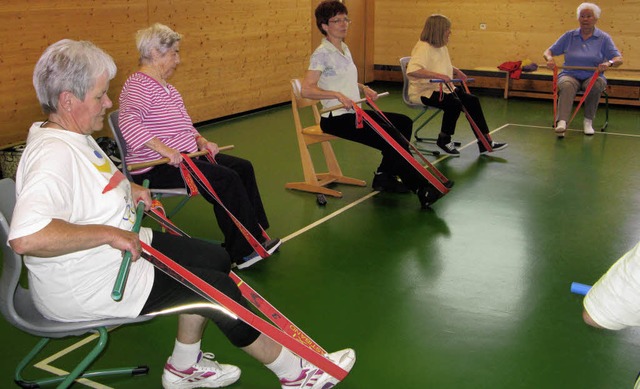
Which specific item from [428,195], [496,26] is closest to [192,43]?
[428,195]

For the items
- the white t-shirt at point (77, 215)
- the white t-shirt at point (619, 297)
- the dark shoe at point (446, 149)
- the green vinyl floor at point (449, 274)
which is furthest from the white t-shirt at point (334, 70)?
the white t-shirt at point (619, 297)

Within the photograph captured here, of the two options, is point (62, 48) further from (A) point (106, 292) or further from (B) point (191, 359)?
(B) point (191, 359)

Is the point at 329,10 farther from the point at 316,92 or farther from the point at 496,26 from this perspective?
the point at 496,26

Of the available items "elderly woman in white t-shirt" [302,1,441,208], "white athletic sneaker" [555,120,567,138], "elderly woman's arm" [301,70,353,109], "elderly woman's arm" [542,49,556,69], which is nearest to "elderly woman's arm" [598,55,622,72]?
"elderly woman's arm" [542,49,556,69]

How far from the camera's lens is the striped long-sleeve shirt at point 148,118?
3469 mm

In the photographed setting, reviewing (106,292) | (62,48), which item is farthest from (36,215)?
(62,48)

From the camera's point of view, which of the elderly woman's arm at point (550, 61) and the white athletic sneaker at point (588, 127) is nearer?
the white athletic sneaker at point (588, 127)

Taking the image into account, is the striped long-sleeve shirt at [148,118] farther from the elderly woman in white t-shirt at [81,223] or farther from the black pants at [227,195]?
the elderly woman in white t-shirt at [81,223]

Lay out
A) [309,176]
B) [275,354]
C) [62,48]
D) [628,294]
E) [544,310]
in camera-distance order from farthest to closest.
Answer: [309,176] < [544,310] < [275,354] < [62,48] < [628,294]

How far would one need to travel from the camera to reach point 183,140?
364cm

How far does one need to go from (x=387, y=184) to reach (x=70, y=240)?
Result: 336 centimetres

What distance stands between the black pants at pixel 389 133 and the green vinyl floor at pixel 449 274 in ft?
0.68

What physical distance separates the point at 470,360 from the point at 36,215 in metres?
1.75

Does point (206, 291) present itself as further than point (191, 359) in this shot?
No
